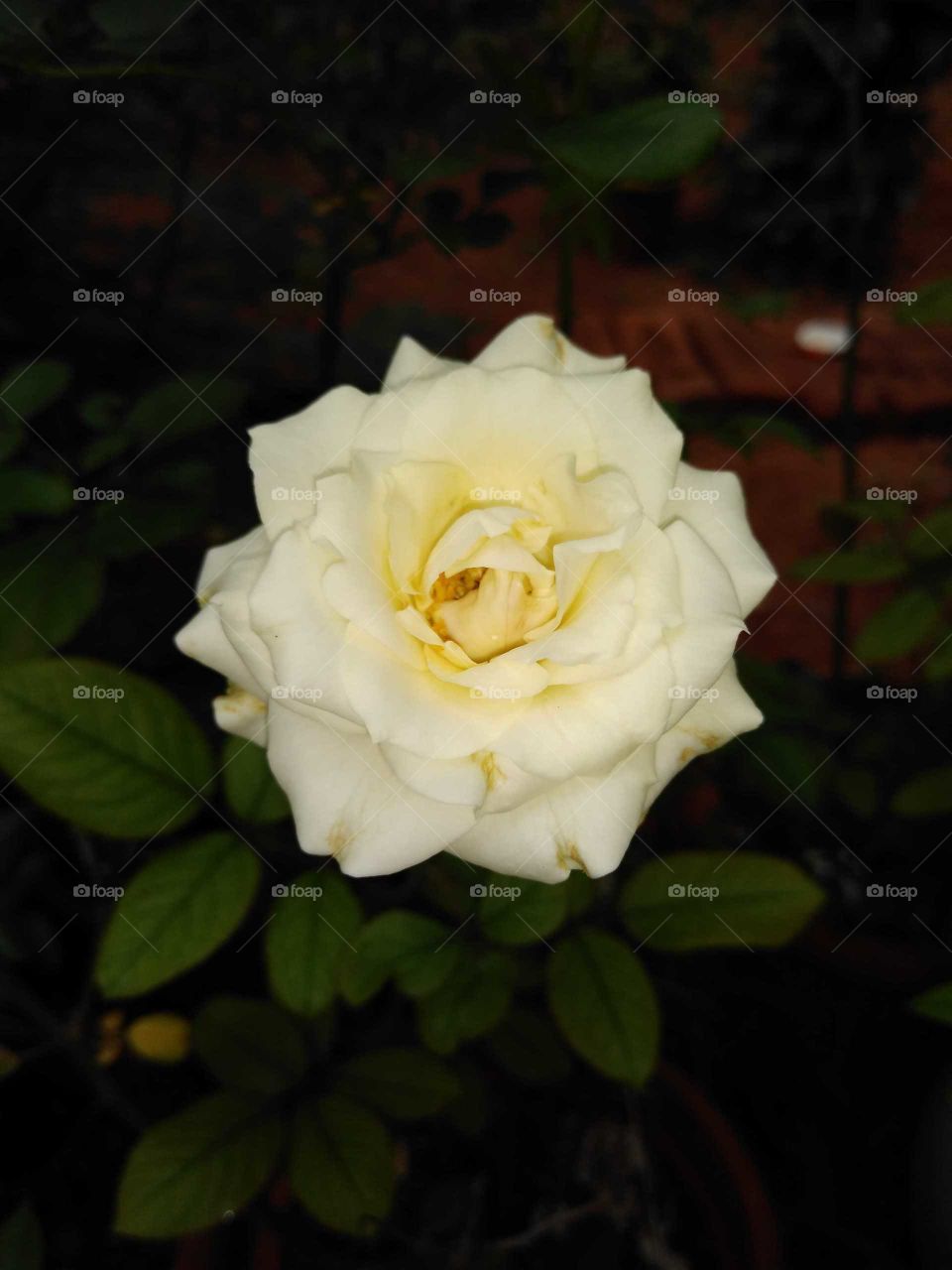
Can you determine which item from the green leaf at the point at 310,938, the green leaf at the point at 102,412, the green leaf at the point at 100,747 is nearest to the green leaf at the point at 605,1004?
the green leaf at the point at 310,938

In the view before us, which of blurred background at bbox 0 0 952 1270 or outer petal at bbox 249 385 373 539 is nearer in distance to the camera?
outer petal at bbox 249 385 373 539

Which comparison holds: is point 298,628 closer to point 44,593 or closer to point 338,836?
point 338,836

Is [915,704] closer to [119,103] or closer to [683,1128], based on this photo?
[683,1128]

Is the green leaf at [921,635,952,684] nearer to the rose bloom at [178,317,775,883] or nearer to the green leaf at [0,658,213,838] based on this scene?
the rose bloom at [178,317,775,883]

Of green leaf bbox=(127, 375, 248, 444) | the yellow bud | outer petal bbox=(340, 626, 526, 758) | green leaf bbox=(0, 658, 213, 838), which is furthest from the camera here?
the yellow bud

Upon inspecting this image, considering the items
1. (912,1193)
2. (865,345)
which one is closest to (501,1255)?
(912,1193)

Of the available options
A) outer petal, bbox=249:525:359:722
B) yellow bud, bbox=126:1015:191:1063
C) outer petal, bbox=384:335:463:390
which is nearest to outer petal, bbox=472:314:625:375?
outer petal, bbox=384:335:463:390
